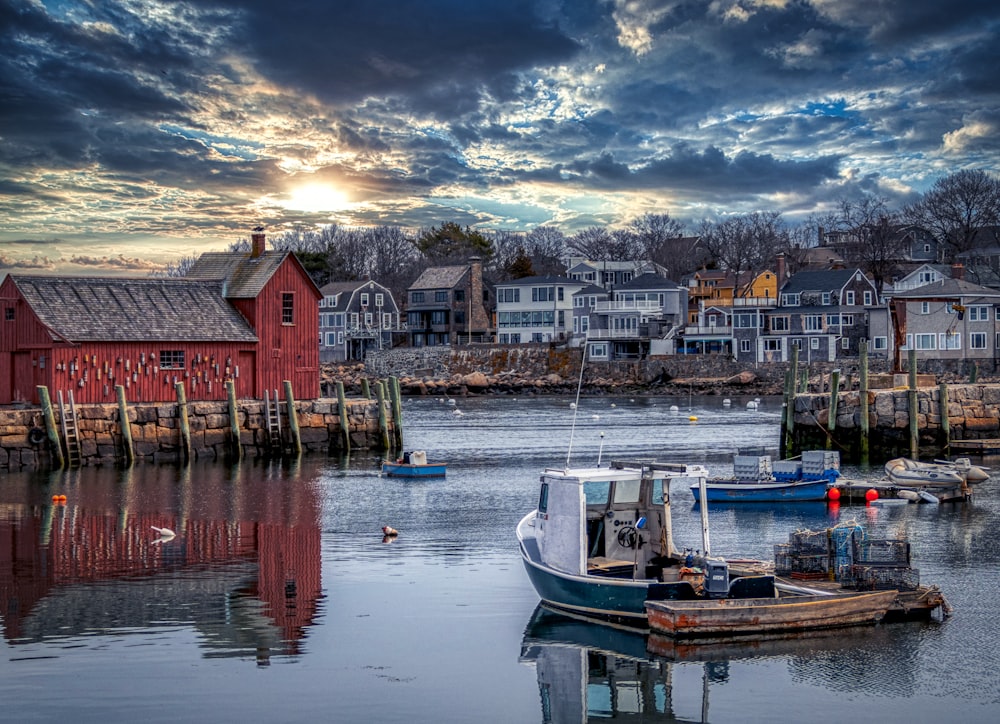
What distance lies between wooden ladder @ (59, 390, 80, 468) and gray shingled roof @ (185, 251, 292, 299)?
→ 392 inches

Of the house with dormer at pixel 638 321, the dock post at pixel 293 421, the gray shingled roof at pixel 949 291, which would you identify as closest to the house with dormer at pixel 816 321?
the house with dormer at pixel 638 321

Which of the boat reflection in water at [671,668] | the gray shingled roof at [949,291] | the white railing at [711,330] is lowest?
the boat reflection in water at [671,668]

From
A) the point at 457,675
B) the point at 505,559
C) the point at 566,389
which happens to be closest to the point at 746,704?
the point at 457,675

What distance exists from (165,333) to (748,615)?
3667 cm

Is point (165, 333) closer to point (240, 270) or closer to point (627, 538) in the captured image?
point (240, 270)

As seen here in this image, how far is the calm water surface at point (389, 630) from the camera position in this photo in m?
17.0

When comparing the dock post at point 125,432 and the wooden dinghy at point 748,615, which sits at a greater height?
the dock post at point 125,432

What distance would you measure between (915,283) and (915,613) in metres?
102

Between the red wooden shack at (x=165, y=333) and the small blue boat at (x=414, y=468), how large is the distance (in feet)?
34.8

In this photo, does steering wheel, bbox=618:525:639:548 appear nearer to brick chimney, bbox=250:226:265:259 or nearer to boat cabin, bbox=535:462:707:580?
boat cabin, bbox=535:462:707:580

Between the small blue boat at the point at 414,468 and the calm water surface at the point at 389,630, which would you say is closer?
the calm water surface at the point at 389,630

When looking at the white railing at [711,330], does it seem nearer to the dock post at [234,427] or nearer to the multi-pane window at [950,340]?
the multi-pane window at [950,340]

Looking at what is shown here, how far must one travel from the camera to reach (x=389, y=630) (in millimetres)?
20969

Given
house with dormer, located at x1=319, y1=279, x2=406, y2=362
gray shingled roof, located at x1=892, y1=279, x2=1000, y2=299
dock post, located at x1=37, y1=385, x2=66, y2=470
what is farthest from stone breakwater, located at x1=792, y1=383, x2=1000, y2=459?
house with dormer, located at x1=319, y1=279, x2=406, y2=362
